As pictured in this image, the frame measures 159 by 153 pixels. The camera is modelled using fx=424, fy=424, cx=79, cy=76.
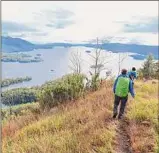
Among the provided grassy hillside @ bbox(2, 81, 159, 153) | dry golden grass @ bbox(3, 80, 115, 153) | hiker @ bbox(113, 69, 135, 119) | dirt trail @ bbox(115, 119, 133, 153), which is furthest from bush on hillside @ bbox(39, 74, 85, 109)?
dirt trail @ bbox(115, 119, 133, 153)

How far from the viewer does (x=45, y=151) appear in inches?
399

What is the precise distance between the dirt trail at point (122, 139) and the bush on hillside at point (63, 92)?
590cm

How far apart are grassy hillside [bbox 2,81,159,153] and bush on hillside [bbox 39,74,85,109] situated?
9.06 ft

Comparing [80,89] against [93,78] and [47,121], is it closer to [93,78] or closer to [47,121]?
[93,78]

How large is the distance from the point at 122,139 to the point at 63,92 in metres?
7.85

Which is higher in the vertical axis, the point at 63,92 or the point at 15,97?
the point at 63,92

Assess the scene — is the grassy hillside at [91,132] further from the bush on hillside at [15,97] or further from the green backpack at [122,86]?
the bush on hillside at [15,97]

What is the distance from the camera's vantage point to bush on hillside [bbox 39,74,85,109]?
18.1 metres

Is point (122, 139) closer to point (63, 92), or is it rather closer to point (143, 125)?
point (143, 125)

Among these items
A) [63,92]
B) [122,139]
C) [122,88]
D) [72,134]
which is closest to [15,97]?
[63,92]

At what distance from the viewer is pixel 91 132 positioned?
10.9 meters

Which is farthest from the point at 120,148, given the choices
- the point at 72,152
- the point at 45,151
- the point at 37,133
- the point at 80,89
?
the point at 80,89

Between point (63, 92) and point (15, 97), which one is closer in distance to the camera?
point (63, 92)

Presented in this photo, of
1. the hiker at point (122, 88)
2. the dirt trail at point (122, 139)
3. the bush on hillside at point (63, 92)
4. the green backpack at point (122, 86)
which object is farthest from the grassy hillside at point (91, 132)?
the bush on hillside at point (63, 92)
